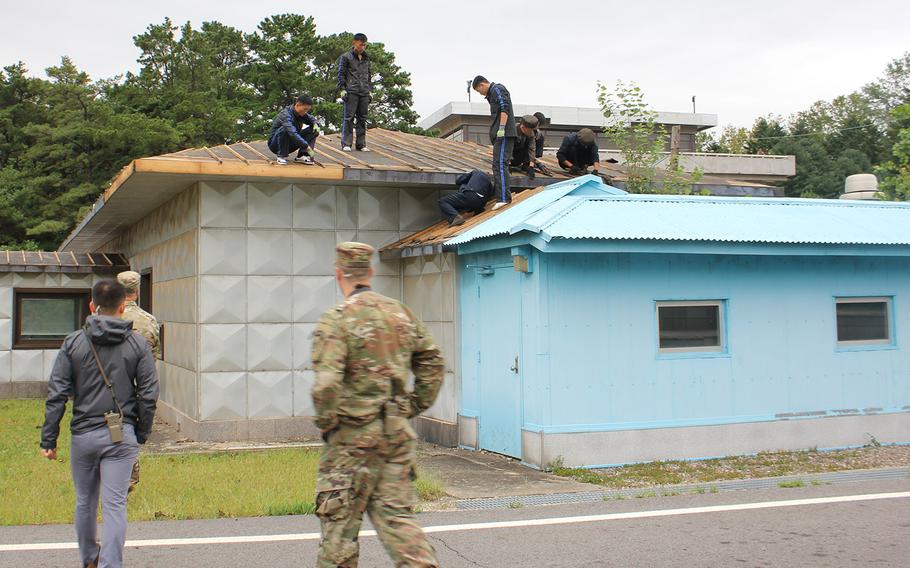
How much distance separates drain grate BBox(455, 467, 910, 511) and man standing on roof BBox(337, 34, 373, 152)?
7.61 metres

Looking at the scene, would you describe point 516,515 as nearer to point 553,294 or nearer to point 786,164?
point 553,294

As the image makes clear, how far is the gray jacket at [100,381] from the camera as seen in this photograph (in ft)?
18.2

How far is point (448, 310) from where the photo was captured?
39.0 feet

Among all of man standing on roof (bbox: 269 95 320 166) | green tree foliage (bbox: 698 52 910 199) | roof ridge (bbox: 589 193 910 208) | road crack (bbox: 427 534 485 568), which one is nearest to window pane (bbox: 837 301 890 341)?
roof ridge (bbox: 589 193 910 208)

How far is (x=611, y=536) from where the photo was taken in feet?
21.9

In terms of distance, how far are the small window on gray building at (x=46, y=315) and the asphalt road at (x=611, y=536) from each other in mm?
13890

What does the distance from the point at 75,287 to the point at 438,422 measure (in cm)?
1176

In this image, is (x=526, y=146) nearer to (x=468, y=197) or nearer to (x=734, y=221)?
(x=468, y=197)

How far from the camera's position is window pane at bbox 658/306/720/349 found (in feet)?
34.3

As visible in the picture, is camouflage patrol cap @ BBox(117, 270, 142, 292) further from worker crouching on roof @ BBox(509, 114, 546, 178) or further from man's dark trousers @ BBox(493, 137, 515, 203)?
worker crouching on roof @ BBox(509, 114, 546, 178)

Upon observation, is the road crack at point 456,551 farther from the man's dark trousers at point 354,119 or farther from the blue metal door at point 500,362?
the man's dark trousers at point 354,119

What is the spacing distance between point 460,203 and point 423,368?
7.56 metres

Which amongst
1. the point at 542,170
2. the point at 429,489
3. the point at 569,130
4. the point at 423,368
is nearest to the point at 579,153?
the point at 542,170

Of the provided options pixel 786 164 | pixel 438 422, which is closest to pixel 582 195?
pixel 438 422
